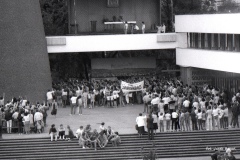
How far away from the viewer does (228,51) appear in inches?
1875

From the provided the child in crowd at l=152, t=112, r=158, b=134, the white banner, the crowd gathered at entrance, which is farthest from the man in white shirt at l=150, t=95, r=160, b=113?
the white banner

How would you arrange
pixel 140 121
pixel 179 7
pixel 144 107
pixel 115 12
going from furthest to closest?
pixel 179 7, pixel 115 12, pixel 144 107, pixel 140 121

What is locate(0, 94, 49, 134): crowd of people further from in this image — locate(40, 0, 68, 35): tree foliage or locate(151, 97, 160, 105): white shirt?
locate(40, 0, 68, 35): tree foliage

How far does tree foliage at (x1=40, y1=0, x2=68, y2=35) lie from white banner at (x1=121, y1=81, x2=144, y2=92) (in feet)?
55.0

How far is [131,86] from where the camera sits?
49094 millimetres

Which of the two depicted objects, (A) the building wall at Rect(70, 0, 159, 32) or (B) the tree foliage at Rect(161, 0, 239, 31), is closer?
(A) the building wall at Rect(70, 0, 159, 32)

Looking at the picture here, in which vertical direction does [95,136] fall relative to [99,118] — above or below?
above

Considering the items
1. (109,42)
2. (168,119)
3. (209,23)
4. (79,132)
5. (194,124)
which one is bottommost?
(194,124)

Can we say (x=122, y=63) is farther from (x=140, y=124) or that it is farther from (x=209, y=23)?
(x=140, y=124)

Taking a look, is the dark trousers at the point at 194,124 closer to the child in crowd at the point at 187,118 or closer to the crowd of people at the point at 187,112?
the crowd of people at the point at 187,112

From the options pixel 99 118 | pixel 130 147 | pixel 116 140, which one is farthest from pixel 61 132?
pixel 99 118

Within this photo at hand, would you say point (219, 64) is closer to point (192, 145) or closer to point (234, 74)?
point (234, 74)

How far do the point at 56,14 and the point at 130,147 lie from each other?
101 feet

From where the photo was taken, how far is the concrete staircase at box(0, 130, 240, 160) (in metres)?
37.5
